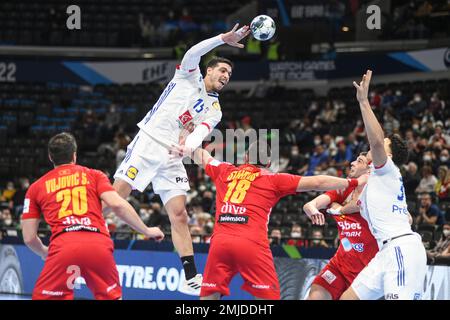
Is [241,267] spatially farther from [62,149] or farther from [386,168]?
[62,149]

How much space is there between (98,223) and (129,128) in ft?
69.0

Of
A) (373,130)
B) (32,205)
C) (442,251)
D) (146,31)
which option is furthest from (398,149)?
(146,31)

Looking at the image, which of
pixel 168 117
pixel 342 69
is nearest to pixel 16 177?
pixel 342 69

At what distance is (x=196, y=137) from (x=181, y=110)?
0.97 meters

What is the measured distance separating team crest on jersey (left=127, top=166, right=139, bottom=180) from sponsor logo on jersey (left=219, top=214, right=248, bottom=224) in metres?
2.12

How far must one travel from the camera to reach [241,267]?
9234 millimetres

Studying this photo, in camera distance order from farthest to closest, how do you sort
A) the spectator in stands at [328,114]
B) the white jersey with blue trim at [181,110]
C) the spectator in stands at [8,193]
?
the spectator in stands at [328,114] < the spectator in stands at [8,193] < the white jersey with blue trim at [181,110]

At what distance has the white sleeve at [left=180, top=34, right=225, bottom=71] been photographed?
35.9 ft

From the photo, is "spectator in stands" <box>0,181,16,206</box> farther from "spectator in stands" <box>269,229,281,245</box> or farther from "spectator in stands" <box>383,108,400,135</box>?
"spectator in stands" <box>383,108,400,135</box>

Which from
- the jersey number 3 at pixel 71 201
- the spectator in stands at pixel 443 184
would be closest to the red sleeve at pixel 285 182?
the jersey number 3 at pixel 71 201

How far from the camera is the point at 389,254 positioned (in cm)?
892

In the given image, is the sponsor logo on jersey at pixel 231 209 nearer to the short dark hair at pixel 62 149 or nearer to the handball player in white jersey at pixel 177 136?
the short dark hair at pixel 62 149

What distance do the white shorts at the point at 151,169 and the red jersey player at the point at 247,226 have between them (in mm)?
1820

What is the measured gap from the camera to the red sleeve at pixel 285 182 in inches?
372
